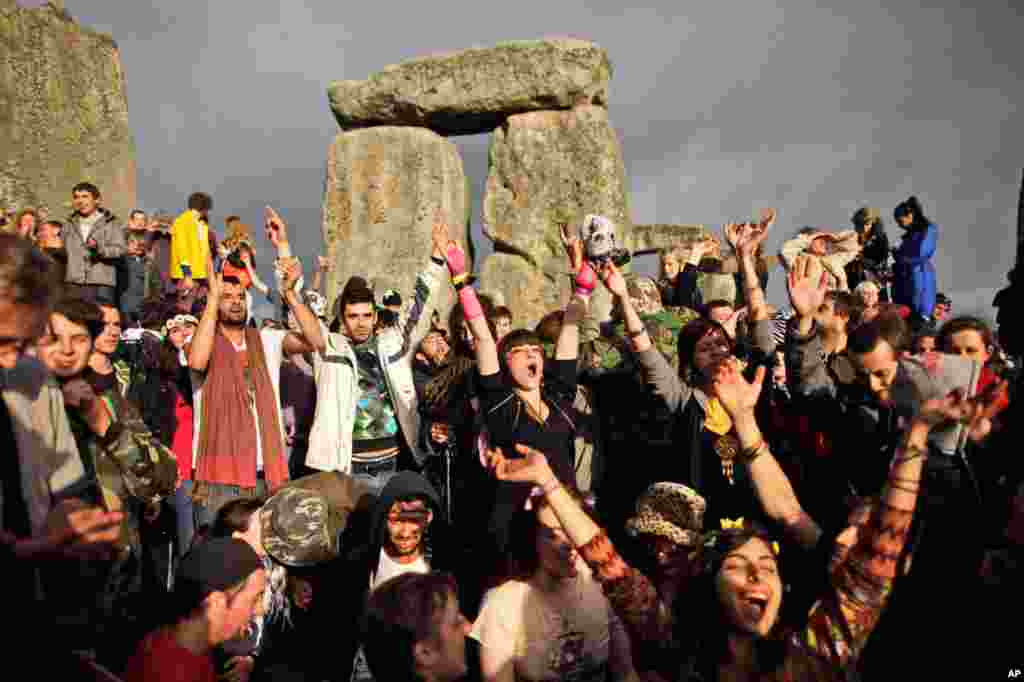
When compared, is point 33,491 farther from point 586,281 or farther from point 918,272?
point 918,272

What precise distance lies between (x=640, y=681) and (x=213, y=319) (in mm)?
2215

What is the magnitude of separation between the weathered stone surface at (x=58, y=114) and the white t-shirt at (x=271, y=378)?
8359 millimetres

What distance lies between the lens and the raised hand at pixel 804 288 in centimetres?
278

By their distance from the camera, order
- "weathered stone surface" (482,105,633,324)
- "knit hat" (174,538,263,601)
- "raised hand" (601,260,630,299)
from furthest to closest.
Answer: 1. "weathered stone surface" (482,105,633,324)
2. "raised hand" (601,260,630,299)
3. "knit hat" (174,538,263,601)

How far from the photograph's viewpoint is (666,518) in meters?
2.47

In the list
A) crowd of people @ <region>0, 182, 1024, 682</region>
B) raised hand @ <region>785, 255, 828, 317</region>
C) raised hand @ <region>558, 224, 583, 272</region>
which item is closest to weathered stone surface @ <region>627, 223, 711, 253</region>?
crowd of people @ <region>0, 182, 1024, 682</region>

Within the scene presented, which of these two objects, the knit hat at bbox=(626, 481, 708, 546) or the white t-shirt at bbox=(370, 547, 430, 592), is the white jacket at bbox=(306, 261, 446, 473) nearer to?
the white t-shirt at bbox=(370, 547, 430, 592)

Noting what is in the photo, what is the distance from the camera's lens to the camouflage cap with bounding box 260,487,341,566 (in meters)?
3.04

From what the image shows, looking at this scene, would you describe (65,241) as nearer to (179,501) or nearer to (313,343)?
(179,501)

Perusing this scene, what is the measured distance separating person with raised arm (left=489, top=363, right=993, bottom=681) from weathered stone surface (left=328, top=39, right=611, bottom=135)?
27.0 ft

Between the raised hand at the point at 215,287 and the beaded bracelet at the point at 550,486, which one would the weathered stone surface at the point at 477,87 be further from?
the beaded bracelet at the point at 550,486

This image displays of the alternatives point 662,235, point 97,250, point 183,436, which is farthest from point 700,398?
point 662,235

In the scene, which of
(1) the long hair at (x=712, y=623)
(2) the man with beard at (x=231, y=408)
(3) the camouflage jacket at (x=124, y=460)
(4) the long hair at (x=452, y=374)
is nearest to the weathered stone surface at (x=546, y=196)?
(4) the long hair at (x=452, y=374)

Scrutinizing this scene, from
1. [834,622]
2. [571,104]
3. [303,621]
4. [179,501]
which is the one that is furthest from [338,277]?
[834,622]
